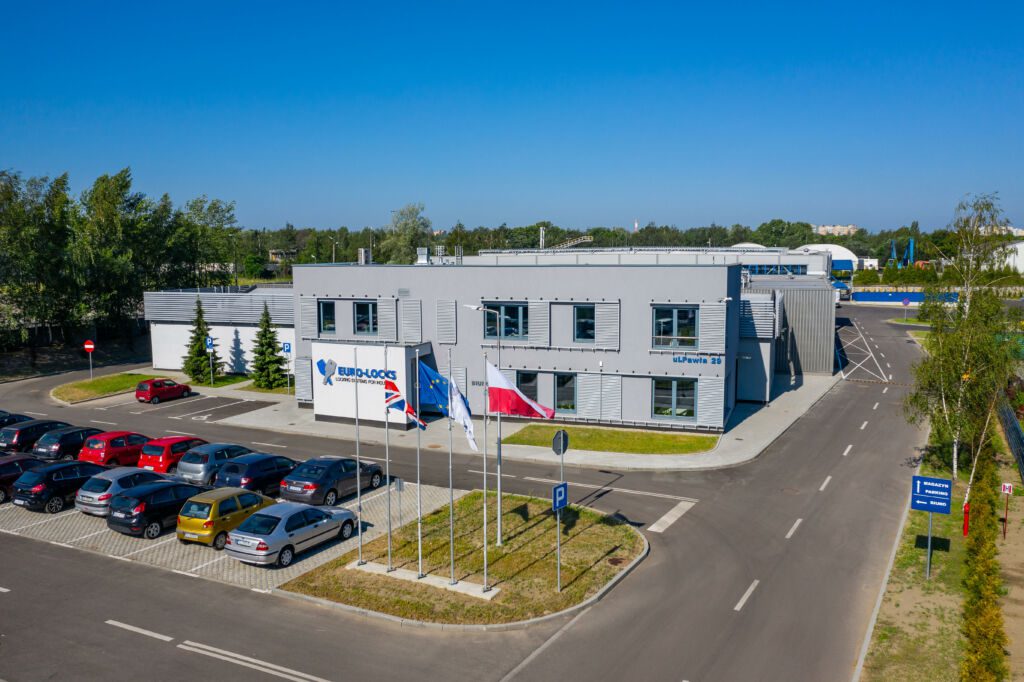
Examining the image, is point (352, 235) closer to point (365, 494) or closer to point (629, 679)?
point (365, 494)

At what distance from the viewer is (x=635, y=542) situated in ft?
69.6

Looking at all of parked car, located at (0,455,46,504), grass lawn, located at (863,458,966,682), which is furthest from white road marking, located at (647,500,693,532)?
parked car, located at (0,455,46,504)

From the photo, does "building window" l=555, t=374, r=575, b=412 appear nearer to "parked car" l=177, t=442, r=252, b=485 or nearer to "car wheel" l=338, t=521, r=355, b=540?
"parked car" l=177, t=442, r=252, b=485

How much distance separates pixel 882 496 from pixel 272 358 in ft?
112

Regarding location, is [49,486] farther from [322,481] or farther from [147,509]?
[322,481]

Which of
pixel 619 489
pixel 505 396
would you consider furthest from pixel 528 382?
pixel 505 396

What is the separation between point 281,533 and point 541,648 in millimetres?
7796

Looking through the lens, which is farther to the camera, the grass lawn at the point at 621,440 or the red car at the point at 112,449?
the grass lawn at the point at 621,440

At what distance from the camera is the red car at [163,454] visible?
28.4 metres

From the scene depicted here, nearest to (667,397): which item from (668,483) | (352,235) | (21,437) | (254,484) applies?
(668,483)

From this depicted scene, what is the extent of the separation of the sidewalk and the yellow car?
37.9 feet

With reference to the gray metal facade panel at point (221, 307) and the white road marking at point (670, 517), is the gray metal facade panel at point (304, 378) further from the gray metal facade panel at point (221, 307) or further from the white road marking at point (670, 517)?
the white road marking at point (670, 517)

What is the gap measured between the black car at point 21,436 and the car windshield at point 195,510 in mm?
14341

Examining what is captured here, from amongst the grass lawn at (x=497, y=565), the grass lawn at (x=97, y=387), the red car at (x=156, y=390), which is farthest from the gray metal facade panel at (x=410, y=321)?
the grass lawn at (x=97, y=387)
